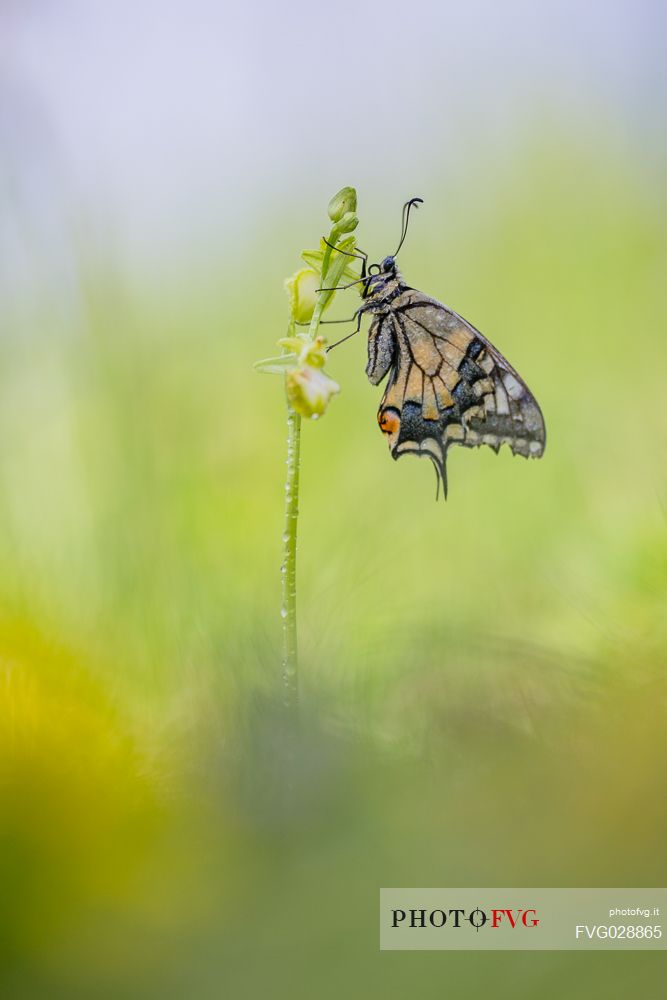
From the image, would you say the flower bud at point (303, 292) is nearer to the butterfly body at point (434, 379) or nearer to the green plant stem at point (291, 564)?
the green plant stem at point (291, 564)

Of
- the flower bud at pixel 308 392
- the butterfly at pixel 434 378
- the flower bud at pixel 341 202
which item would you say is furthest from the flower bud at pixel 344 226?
the butterfly at pixel 434 378

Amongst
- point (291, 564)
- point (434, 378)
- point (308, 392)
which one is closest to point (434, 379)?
point (434, 378)

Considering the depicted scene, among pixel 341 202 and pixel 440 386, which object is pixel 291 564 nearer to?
pixel 341 202

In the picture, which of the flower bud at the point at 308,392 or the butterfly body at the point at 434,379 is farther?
the butterfly body at the point at 434,379

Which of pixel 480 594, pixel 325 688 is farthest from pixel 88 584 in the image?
pixel 480 594

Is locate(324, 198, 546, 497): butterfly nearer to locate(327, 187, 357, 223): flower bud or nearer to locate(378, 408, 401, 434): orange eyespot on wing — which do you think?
locate(378, 408, 401, 434): orange eyespot on wing

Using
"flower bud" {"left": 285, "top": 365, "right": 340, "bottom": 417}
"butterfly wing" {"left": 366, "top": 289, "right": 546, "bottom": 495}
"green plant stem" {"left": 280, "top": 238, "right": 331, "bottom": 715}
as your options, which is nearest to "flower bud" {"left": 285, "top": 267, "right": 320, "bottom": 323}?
"green plant stem" {"left": 280, "top": 238, "right": 331, "bottom": 715}
